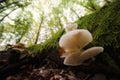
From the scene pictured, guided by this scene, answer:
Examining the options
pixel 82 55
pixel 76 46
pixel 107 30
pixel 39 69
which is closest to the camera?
pixel 82 55

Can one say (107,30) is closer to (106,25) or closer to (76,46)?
(106,25)

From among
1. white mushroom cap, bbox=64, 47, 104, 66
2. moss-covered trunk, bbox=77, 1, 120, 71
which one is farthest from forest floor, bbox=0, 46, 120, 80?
white mushroom cap, bbox=64, 47, 104, 66

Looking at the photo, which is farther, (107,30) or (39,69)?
(39,69)

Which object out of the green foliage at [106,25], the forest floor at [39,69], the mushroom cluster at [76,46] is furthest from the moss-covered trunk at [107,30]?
the mushroom cluster at [76,46]

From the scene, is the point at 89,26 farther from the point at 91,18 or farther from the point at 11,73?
the point at 11,73

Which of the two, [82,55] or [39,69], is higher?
[82,55]

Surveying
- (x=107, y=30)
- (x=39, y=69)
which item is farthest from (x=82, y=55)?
(x=39, y=69)

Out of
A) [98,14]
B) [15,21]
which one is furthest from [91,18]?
[15,21]

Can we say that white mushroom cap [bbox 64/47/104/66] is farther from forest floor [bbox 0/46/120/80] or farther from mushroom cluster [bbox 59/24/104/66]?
forest floor [bbox 0/46/120/80]
